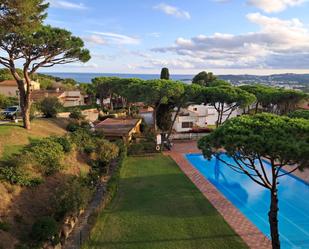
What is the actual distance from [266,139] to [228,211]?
693cm

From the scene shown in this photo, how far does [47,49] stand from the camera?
21906 millimetres

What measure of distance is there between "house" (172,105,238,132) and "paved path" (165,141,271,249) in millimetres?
14111

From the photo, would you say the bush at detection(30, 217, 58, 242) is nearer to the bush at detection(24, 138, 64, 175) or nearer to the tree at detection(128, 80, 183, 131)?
the bush at detection(24, 138, 64, 175)

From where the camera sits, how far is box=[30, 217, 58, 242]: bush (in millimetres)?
11609

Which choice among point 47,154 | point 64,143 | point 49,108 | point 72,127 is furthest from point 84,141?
point 49,108

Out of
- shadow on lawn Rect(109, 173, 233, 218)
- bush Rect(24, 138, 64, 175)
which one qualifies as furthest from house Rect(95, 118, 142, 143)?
bush Rect(24, 138, 64, 175)

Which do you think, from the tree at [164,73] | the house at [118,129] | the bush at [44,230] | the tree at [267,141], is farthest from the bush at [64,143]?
the tree at [164,73]

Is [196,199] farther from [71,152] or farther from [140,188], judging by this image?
[71,152]

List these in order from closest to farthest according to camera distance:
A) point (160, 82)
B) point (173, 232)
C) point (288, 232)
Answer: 1. point (173, 232)
2. point (288, 232)
3. point (160, 82)

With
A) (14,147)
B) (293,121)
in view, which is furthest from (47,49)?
(293,121)

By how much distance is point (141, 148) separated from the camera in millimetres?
27984

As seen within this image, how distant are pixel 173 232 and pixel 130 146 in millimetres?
15242

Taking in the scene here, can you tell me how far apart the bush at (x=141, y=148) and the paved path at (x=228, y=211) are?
10.5 ft

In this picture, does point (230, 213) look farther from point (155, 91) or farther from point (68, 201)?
point (155, 91)
